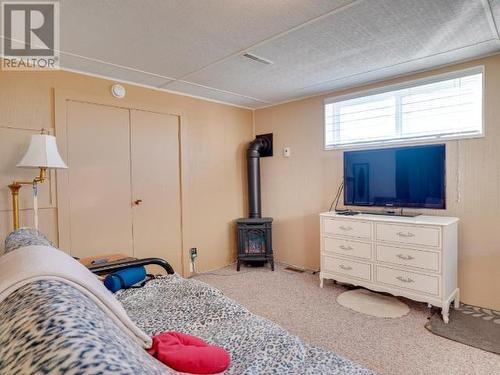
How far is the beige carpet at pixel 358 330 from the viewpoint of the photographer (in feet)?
6.45

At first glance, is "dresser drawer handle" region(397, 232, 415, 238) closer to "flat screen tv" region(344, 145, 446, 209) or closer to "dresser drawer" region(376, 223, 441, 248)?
"dresser drawer" region(376, 223, 441, 248)

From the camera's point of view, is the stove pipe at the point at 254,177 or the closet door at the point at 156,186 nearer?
the closet door at the point at 156,186

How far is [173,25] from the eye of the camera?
204 centimetres

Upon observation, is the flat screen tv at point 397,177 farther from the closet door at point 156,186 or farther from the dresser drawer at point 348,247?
the closet door at point 156,186

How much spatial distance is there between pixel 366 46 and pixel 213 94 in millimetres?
2019

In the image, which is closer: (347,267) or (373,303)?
(373,303)

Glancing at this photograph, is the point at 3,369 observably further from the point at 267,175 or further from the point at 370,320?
the point at 267,175

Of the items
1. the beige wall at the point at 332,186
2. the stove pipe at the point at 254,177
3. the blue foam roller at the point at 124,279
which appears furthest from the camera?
the stove pipe at the point at 254,177

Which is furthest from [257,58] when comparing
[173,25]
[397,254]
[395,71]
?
[397,254]

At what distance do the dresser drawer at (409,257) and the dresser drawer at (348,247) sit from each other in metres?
0.11

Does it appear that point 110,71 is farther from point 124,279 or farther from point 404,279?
point 404,279

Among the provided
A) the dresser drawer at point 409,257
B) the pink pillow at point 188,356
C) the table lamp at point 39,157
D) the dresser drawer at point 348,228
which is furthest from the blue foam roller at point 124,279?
the dresser drawer at point 409,257

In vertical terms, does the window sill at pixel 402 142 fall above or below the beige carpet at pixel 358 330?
above

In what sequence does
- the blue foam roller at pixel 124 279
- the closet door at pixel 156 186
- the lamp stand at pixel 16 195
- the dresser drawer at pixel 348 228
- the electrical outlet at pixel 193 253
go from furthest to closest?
the electrical outlet at pixel 193 253 → the closet door at pixel 156 186 → the dresser drawer at pixel 348 228 → the lamp stand at pixel 16 195 → the blue foam roller at pixel 124 279
